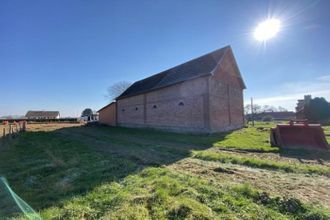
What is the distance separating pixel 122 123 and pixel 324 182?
75.7 feet

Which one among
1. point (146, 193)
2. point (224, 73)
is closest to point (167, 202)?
point (146, 193)

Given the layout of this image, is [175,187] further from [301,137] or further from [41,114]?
[41,114]

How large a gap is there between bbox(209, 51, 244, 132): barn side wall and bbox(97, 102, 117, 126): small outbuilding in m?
16.5

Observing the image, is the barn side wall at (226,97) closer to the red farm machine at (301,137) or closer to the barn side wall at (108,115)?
the red farm machine at (301,137)

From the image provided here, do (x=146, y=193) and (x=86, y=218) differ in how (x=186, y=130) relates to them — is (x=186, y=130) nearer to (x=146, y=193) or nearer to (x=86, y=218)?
(x=146, y=193)

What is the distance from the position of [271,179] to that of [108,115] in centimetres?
2734

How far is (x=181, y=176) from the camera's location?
500 centimetres

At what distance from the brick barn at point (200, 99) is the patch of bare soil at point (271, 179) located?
8.89 m

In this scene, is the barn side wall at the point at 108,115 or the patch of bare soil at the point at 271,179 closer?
the patch of bare soil at the point at 271,179

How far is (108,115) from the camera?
29.5m

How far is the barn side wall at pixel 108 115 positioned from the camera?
2796 centimetres

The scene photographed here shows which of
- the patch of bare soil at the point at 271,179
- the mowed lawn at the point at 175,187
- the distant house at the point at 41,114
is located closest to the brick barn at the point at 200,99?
the mowed lawn at the point at 175,187

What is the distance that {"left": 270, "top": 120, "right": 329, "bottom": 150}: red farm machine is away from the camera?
27.7ft

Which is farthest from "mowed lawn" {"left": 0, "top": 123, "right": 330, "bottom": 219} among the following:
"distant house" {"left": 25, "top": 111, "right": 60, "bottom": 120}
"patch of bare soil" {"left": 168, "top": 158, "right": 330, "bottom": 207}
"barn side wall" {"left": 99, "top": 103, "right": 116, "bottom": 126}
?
"distant house" {"left": 25, "top": 111, "right": 60, "bottom": 120}
